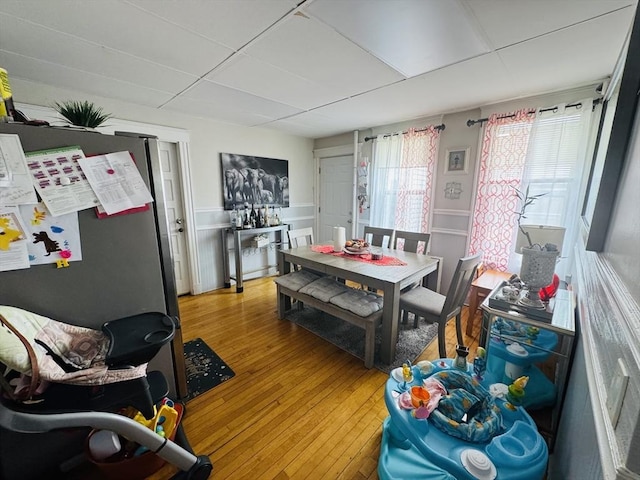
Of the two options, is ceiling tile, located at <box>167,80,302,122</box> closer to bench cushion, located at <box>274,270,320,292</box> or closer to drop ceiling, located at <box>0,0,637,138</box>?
drop ceiling, located at <box>0,0,637,138</box>

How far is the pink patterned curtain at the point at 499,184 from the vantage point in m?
2.63

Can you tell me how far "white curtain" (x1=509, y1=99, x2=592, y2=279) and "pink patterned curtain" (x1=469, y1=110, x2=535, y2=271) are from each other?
0.09 m

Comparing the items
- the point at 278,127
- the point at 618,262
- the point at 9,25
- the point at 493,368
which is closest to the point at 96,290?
the point at 9,25

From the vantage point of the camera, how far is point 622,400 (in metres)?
0.46

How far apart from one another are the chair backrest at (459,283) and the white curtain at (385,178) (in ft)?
5.59

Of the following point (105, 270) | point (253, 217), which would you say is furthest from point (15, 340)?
point (253, 217)

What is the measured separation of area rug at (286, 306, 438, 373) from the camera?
7.23ft

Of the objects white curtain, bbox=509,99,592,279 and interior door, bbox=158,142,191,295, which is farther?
interior door, bbox=158,142,191,295

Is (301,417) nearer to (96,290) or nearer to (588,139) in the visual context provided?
(96,290)

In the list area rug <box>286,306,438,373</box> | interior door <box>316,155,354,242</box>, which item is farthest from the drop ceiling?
area rug <box>286,306,438,373</box>

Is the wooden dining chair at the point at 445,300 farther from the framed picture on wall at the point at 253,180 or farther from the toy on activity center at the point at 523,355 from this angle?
the framed picture on wall at the point at 253,180

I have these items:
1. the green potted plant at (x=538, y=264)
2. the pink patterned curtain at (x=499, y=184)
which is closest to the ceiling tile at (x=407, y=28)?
the green potted plant at (x=538, y=264)

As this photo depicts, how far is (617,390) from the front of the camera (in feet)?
1.58

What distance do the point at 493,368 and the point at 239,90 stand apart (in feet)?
9.78
